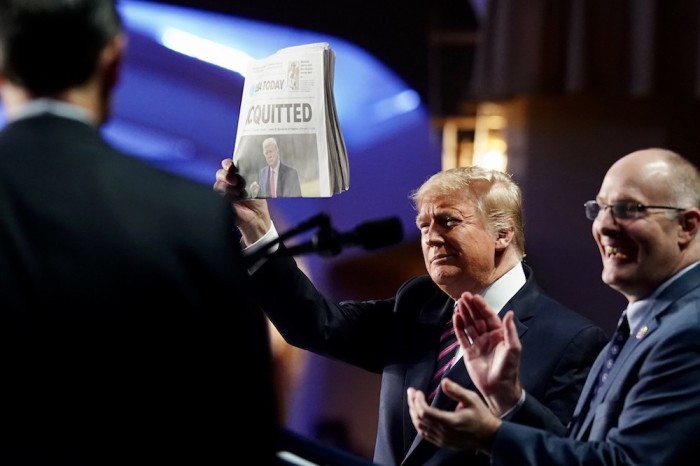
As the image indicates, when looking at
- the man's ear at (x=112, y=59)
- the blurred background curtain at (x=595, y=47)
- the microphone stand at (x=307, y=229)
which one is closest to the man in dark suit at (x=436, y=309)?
the microphone stand at (x=307, y=229)

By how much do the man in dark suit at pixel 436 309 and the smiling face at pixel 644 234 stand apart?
0.27 m

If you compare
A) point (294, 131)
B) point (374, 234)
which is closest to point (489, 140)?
point (294, 131)

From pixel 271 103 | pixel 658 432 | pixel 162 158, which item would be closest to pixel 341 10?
pixel 162 158

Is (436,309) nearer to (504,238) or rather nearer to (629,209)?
(504,238)

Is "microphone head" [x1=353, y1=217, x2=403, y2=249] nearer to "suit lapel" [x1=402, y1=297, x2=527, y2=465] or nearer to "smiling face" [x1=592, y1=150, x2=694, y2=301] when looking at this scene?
"smiling face" [x1=592, y1=150, x2=694, y2=301]

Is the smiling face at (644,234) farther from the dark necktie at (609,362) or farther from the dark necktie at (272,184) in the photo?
the dark necktie at (272,184)

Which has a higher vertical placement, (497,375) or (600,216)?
(600,216)

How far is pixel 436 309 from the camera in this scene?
8.47 ft

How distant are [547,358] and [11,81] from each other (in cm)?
146

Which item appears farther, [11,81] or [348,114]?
[348,114]

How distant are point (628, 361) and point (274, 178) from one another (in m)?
0.86

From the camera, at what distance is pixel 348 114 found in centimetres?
564

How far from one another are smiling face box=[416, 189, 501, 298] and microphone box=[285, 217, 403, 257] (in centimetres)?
92

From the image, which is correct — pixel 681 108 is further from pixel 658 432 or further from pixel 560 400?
pixel 658 432
